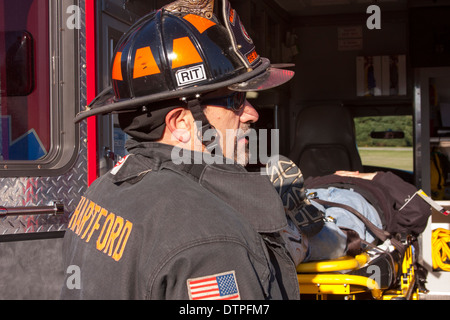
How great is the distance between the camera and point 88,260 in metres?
1.28

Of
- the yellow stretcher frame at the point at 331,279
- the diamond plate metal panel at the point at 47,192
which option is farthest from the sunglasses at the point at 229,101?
the diamond plate metal panel at the point at 47,192

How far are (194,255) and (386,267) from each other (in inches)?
69.1

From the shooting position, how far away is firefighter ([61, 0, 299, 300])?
1087 mm

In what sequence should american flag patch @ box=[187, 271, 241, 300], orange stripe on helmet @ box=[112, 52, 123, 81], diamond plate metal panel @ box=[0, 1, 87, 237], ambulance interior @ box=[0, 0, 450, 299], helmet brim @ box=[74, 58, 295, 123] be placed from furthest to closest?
1. ambulance interior @ box=[0, 0, 450, 299]
2. diamond plate metal panel @ box=[0, 1, 87, 237]
3. orange stripe on helmet @ box=[112, 52, 123, 81]
4. helmet brim @ box=[74, 58, 295, 123]
5. american flag patch @ box=[187, 271, 241, 300]

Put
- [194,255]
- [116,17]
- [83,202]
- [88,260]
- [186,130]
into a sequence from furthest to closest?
[116,17] < [83,202] < [186,130] < [88,260] < [194,255]

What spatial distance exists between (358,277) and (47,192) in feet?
4.49

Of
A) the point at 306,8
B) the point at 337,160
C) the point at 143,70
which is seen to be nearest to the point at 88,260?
the point at 143,70

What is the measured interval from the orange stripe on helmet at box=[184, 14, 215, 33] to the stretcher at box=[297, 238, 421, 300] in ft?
3.73

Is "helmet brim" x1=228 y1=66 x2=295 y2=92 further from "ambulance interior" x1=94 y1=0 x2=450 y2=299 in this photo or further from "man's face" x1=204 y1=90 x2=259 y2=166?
"ambulance interior" x1=94 y1=0 x2=450 y2=299

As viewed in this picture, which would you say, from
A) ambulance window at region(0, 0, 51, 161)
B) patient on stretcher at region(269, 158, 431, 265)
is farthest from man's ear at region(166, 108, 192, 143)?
ambulance window at region(0, 0, 51, 161)

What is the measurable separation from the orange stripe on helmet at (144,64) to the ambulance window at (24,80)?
1.10 meters

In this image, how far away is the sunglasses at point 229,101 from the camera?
1.47 metres

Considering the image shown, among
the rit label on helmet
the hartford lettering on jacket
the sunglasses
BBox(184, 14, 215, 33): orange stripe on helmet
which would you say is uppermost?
BBox(184, 14, 215, 33): orange stripe on helmet

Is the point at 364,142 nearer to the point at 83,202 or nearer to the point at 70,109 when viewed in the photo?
the point at 70,109
